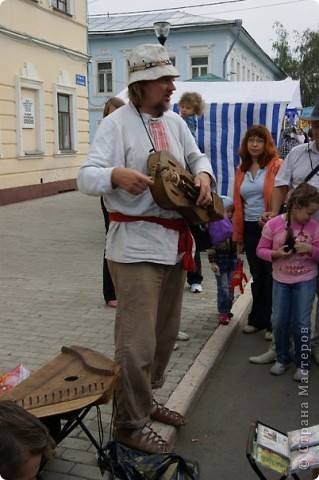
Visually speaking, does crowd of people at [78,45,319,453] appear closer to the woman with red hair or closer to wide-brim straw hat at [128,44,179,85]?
wide-brim straw hat at [128,44,179,85]

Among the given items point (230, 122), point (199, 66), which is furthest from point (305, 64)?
point (230, 122)

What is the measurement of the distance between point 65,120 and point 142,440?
14983mm

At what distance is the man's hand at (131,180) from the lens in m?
2.51

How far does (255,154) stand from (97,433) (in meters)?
2.66

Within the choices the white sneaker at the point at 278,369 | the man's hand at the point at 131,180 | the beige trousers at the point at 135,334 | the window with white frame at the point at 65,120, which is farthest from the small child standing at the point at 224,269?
the window with white frame at the point at 65,120

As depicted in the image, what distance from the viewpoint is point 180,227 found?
294 cm

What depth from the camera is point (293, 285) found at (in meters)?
3.89

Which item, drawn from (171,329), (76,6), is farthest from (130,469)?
(76,6)

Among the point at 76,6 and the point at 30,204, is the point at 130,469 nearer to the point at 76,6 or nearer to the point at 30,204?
the point at 30,204

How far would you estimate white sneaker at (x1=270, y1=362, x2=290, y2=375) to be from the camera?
161 inches

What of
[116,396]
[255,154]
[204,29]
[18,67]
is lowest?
[116,396]

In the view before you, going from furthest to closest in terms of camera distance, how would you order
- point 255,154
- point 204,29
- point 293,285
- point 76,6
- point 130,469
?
point 204,29
point 76,6
point 255,154
point 293,285
point 130,469

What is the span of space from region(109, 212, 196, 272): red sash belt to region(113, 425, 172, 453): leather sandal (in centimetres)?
90

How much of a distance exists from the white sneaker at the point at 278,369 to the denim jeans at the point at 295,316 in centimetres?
10
